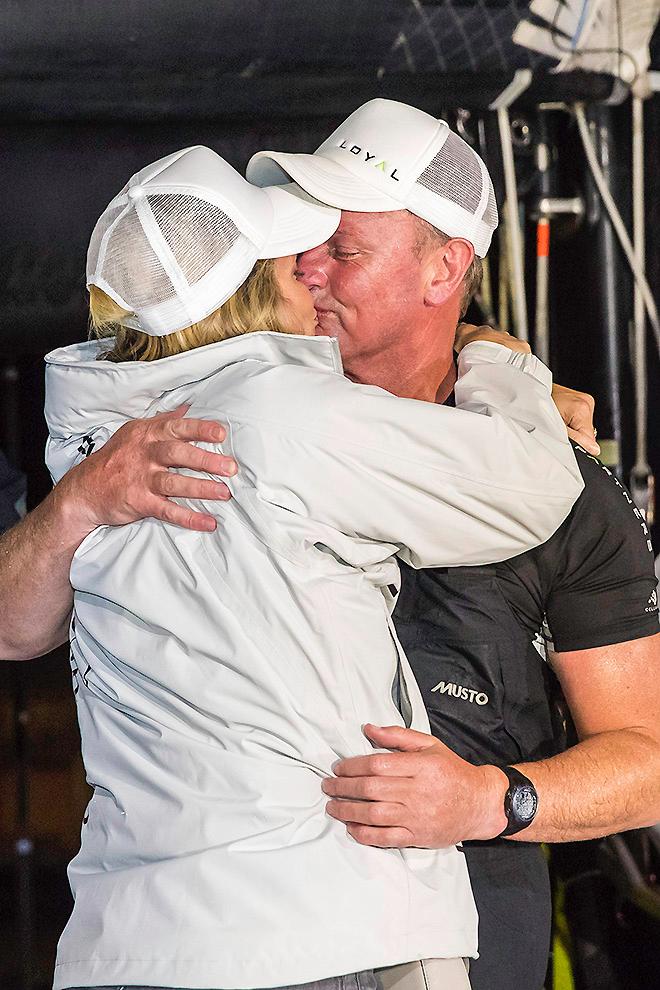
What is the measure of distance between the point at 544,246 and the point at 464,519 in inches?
42.2

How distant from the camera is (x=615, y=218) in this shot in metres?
2.13

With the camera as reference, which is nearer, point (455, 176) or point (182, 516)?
point (182, 516)

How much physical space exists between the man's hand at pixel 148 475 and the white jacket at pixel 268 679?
0.06 feet

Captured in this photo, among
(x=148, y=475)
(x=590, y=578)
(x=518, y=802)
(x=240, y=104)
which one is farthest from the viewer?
(x=240, y=104)

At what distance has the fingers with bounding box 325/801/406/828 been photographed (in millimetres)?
1156

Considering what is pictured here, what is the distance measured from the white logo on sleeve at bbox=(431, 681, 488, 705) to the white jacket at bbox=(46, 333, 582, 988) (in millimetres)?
238

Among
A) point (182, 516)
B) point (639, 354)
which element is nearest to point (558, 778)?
point (182, 516)

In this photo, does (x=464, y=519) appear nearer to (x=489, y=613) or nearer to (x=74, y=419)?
(x=489, y=613)

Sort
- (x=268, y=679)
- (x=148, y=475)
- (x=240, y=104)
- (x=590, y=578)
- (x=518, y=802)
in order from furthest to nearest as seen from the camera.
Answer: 1. (x=240, y=104)
2. (x=590, y=578)
3. (x=518, y=802)
4. (x=148, y=475)
5. (x=268, y=679)

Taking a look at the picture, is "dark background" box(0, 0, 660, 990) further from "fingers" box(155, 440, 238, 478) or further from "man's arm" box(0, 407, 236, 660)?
"fingers" box(155, 440, 238, 478)

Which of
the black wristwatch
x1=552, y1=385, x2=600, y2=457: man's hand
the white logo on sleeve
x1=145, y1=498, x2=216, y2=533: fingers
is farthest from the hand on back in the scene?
x1=145, y1=498, x2=216, y2=533: fingers

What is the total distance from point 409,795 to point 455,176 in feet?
2.68

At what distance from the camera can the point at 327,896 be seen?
1.13m

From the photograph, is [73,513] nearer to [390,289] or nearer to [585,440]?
[390,289]
